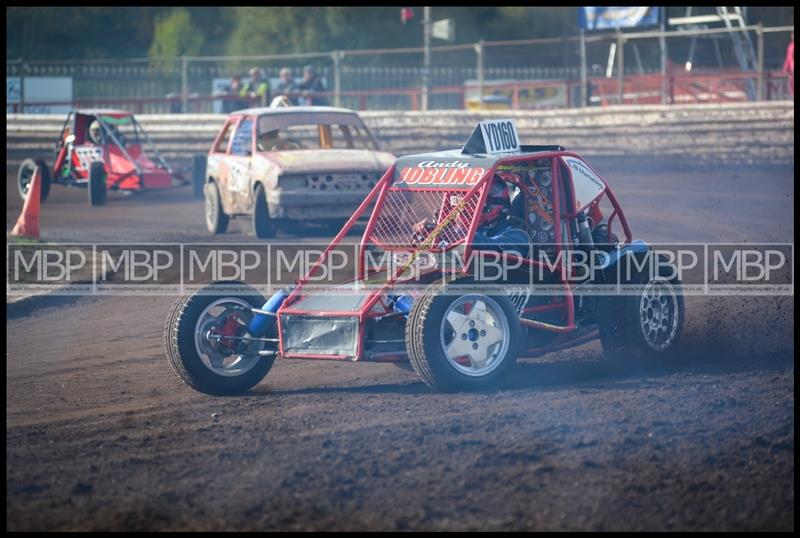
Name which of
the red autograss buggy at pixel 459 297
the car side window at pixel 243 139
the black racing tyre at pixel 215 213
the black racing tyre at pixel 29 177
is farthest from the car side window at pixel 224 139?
the red autograss buggy at pixel 459 297

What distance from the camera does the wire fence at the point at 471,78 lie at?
20.2 meters

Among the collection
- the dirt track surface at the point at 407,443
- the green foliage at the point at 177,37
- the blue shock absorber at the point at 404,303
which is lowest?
the dirt track surface at the point at 407,443

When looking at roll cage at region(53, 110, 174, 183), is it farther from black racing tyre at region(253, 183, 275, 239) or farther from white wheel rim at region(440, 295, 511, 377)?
white wheel rim at region(440, 295, 511, 377)

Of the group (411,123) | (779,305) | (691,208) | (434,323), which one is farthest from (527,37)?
(434,323)

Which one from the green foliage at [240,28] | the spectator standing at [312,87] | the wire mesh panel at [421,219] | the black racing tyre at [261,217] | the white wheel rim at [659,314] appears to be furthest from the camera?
the green foliage at [240,28]

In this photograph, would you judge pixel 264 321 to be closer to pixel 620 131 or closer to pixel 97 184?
pixel 97 184

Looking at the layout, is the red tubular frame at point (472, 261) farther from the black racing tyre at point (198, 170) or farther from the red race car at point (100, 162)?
the red race car at point (100, 162)

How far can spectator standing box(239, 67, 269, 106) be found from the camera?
70.0ft

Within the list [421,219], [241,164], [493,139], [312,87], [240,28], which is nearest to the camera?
[493,139]

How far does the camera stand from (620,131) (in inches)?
728

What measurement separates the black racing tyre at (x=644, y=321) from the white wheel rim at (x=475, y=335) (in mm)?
990

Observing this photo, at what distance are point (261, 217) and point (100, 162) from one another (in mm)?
5381

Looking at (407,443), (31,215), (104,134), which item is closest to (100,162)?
(104,134)

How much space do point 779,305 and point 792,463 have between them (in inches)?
152
